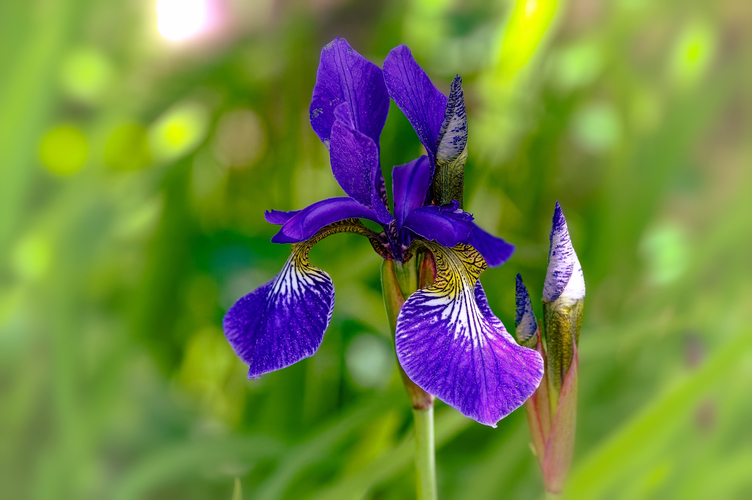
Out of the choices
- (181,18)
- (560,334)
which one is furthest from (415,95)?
(181,18)

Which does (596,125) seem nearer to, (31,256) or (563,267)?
A: (563,267)

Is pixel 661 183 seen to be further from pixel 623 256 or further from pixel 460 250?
pixel 460 250

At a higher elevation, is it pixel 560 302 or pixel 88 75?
pixel 88 75

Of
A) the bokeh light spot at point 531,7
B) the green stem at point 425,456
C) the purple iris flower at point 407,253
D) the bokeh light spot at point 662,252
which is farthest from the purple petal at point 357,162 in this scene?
the bokeh light spot at point 662,252

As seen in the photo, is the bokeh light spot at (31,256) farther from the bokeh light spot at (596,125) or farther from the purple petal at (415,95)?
the bokeh light spot at (596,125)

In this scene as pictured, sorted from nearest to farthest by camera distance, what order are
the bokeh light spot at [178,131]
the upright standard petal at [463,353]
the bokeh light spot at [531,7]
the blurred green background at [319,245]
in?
1. the upright standard petal at [463,353]
2. the bokeh light spot at [531,7]
3. the blurred green background at [319,245]
4. the bokeh light spot at [178,131]
